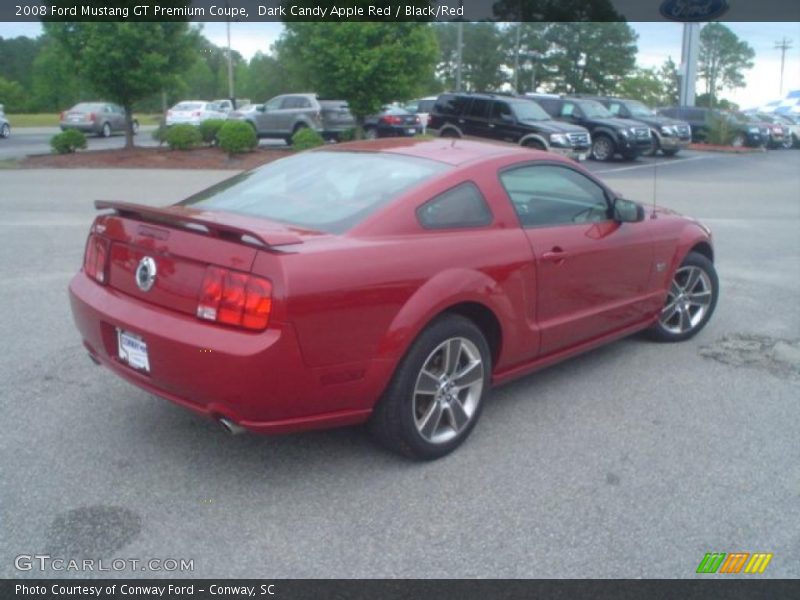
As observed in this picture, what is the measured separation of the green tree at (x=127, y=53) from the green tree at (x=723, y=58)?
6505 centimetres

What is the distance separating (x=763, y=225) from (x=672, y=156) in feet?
60.8

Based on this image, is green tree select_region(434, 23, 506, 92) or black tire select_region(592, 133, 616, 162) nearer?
black tire select_region(592, 133, 616, 162)

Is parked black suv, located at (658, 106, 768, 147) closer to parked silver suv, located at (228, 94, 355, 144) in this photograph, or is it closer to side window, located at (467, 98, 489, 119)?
side window, located at (467, 98, 489, 119)

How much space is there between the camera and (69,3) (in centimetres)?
2008

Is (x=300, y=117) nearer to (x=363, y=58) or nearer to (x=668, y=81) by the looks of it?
(x=363, y=58)

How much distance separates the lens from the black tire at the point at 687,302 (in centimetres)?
616

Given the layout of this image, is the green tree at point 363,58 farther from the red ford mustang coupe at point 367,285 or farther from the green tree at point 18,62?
the green tree at point 18,62

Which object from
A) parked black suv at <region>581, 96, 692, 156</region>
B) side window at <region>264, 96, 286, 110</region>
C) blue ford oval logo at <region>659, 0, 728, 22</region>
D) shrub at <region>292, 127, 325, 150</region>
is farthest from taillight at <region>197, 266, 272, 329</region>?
blue ford oval logo at <region>659, 0, 728, 22</region>

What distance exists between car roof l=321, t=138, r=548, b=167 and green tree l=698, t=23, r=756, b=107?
3054 inches

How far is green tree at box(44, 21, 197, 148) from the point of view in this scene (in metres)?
20.1

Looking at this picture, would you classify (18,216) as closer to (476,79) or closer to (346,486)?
(346,486)

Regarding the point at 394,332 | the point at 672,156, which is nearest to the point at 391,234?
the point at 394,332

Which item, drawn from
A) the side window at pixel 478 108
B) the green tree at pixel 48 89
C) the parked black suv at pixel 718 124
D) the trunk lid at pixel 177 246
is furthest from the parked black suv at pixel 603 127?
the green tree at pixel 48 89
